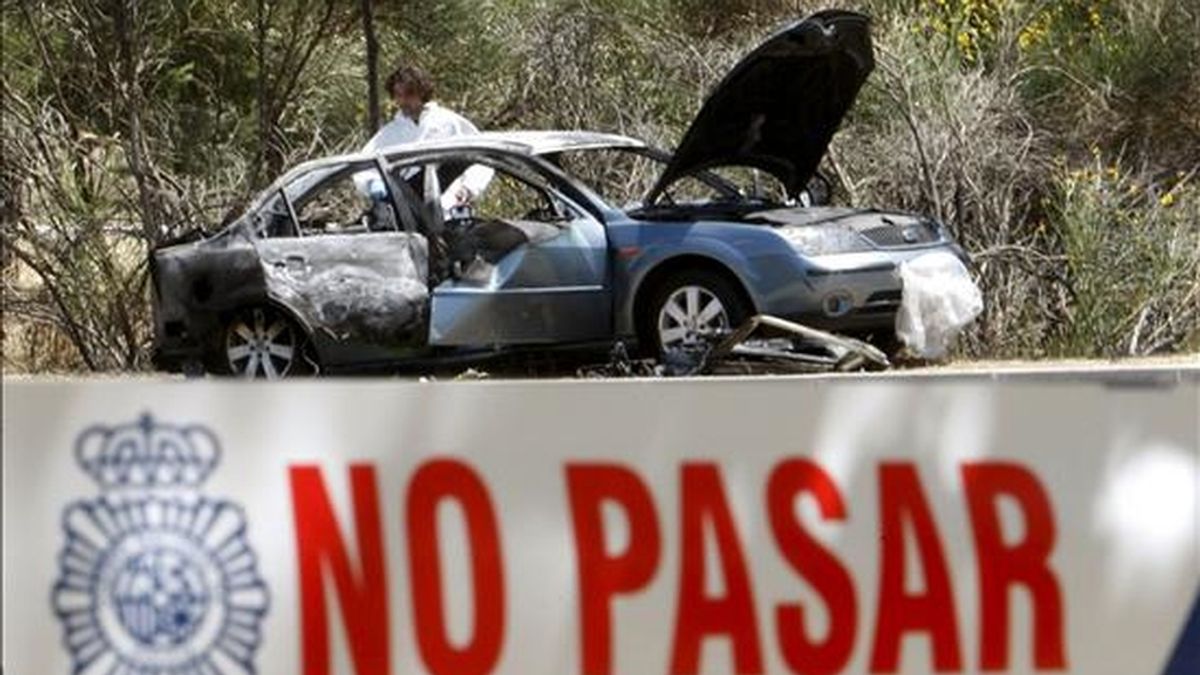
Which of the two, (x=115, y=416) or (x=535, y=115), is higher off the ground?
(x=535, y=115)

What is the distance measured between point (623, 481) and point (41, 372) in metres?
13.0

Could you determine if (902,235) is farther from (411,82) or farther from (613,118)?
(613,118)

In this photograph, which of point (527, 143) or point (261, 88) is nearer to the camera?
point (527, 143)

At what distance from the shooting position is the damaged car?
12844 millimetres

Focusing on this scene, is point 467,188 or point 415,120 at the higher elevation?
point 415,120

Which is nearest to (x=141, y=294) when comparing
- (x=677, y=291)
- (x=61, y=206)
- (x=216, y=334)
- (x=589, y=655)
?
(x=61, y=206)

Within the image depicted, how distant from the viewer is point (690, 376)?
12.5 meters

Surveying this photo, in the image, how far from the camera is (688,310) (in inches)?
508

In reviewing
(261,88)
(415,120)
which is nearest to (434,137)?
(415,120)

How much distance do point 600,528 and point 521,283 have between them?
342 inches

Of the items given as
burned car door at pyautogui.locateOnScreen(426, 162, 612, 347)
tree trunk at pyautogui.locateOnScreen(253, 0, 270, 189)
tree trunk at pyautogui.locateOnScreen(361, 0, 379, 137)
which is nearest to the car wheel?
burned car door at pyautogui.locateOnScreen(426, 162, 612, 347)

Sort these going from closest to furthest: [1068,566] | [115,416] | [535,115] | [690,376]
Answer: [115,416]
[1068,566]
[690,376]
[535,115]

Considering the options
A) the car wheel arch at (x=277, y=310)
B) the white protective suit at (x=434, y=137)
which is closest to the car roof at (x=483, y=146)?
the white protective suit at (x=434, y=137)

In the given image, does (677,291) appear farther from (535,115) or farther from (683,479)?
(683,479)
